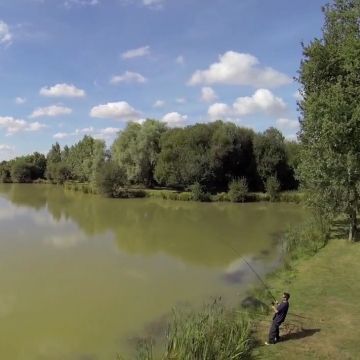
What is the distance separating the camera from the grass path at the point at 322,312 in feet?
23.7

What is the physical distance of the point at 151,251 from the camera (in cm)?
1773

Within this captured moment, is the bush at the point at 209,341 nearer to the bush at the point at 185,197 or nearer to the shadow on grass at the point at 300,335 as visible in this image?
the shadow on grass at the point at 300,335

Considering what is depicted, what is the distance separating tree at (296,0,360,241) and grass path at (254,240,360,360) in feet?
9.09

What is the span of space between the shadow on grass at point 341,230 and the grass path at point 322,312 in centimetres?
318

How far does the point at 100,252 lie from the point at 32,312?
7025 millimetres

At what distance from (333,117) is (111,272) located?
32.9 feet

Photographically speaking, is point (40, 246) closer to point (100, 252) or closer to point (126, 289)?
point (100, 252)

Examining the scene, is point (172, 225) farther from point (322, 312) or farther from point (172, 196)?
point (322, 312)

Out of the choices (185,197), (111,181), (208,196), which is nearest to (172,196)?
(185,197)

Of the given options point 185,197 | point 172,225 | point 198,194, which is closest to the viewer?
point 172,225

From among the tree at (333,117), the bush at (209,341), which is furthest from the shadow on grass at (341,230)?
the bush at (209,341)

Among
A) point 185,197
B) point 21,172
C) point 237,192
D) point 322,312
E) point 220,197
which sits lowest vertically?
point 322,312

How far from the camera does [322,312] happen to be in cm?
902

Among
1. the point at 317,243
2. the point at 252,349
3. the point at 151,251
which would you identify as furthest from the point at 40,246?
the point at 252,349
